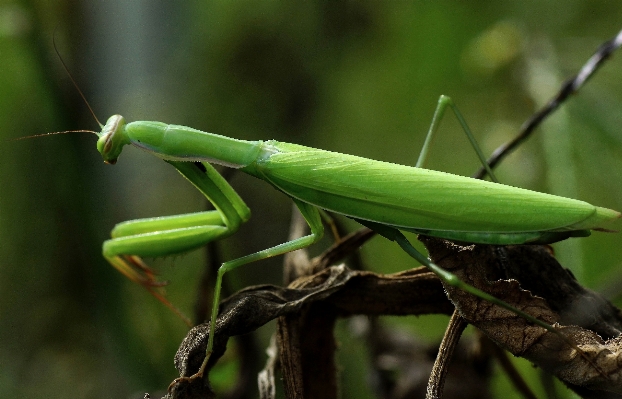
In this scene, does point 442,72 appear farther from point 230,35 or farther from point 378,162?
point 378,162

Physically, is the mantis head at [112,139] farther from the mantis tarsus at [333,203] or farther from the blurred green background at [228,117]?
the blurred green background at [228,117]

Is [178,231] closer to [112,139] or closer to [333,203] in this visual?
[112,139]

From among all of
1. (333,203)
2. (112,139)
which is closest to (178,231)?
(112,139)

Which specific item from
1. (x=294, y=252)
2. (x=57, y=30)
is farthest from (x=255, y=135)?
(x=294, y=252)

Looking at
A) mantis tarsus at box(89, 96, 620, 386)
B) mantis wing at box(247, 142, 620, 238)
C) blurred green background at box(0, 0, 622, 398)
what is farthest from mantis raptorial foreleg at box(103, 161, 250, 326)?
blurred green background at box(0, 0, 622, 398)

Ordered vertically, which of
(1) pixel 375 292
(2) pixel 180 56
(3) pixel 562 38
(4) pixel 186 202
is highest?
(2) pixel 180 56

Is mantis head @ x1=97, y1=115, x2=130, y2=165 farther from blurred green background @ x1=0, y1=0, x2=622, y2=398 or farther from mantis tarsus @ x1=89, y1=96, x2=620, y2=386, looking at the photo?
blurred green background @ x1=0, y1=0, x2=622, y2=398
